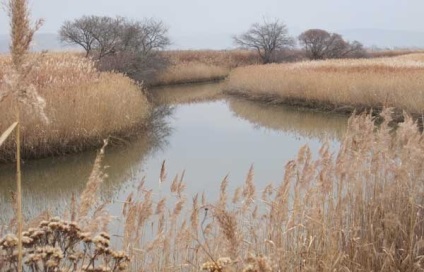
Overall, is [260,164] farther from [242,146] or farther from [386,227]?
[386,227]

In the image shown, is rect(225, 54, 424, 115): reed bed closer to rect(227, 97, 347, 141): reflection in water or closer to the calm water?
rect(227, 97, 347, 141): reflection in water

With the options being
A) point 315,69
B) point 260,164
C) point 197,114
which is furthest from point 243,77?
point 260,164

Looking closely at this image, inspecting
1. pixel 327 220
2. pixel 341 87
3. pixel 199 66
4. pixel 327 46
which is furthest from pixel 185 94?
pixel 327 46

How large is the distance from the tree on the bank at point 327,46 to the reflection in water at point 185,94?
1341 centimetres

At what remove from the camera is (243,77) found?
17.8 meters

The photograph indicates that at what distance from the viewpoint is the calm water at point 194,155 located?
5770mm

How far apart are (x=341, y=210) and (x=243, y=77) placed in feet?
49.1

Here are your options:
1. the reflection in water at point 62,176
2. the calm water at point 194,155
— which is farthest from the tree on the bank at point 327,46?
the reflection in water at point 62,176

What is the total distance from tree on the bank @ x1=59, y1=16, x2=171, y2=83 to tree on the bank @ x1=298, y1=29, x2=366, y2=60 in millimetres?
11279

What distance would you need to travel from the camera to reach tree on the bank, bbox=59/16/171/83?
746 inches

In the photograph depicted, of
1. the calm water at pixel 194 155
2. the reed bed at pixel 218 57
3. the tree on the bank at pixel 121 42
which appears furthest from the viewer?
the reed bed at pixel 218 57

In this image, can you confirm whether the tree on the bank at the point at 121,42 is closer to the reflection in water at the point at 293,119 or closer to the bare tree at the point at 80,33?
the bare tree at the point at 80,33

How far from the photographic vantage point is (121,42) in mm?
21797

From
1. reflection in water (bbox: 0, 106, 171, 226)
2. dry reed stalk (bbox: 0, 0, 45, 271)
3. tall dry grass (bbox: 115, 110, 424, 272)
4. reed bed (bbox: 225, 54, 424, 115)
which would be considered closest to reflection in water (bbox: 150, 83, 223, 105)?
reed bed (bbox: 225, 54, 424, 115)
